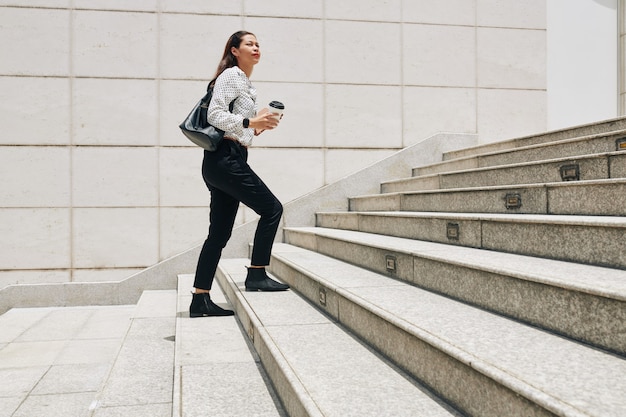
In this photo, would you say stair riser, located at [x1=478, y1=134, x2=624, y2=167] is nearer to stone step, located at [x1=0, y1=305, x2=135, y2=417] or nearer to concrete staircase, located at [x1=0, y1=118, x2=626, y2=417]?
concrete staircase, located at [x1=0, y1=118, x2=626, y2=417]

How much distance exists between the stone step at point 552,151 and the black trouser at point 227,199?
2388mm

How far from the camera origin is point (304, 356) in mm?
2553

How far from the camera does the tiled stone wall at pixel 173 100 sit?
21.8 feet

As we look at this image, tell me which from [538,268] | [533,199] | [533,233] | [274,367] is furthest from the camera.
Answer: [533,199]

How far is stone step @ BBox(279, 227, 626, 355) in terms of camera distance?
1864mm

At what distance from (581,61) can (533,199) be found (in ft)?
17.4

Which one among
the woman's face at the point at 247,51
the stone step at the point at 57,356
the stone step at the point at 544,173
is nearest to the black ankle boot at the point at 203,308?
the stone step at the point at 57,356

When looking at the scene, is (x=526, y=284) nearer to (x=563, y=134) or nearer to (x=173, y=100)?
(x=563, y=134)

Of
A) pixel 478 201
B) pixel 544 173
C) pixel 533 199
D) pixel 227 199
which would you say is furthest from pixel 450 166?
pixel 227 199

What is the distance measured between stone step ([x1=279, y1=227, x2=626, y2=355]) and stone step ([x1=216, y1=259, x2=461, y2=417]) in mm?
563

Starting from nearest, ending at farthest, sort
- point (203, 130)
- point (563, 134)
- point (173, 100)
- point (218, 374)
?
1. point (218, 374)
2. point (203, 130)
3. point (563, 134)
4. point (173, 100)

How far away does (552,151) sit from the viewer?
4.55m

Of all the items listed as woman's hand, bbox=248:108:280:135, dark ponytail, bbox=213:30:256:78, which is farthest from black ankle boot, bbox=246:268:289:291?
dark ponytail, bbox=213:30:256:78

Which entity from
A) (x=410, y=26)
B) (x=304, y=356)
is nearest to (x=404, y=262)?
(x=304, y=356)
